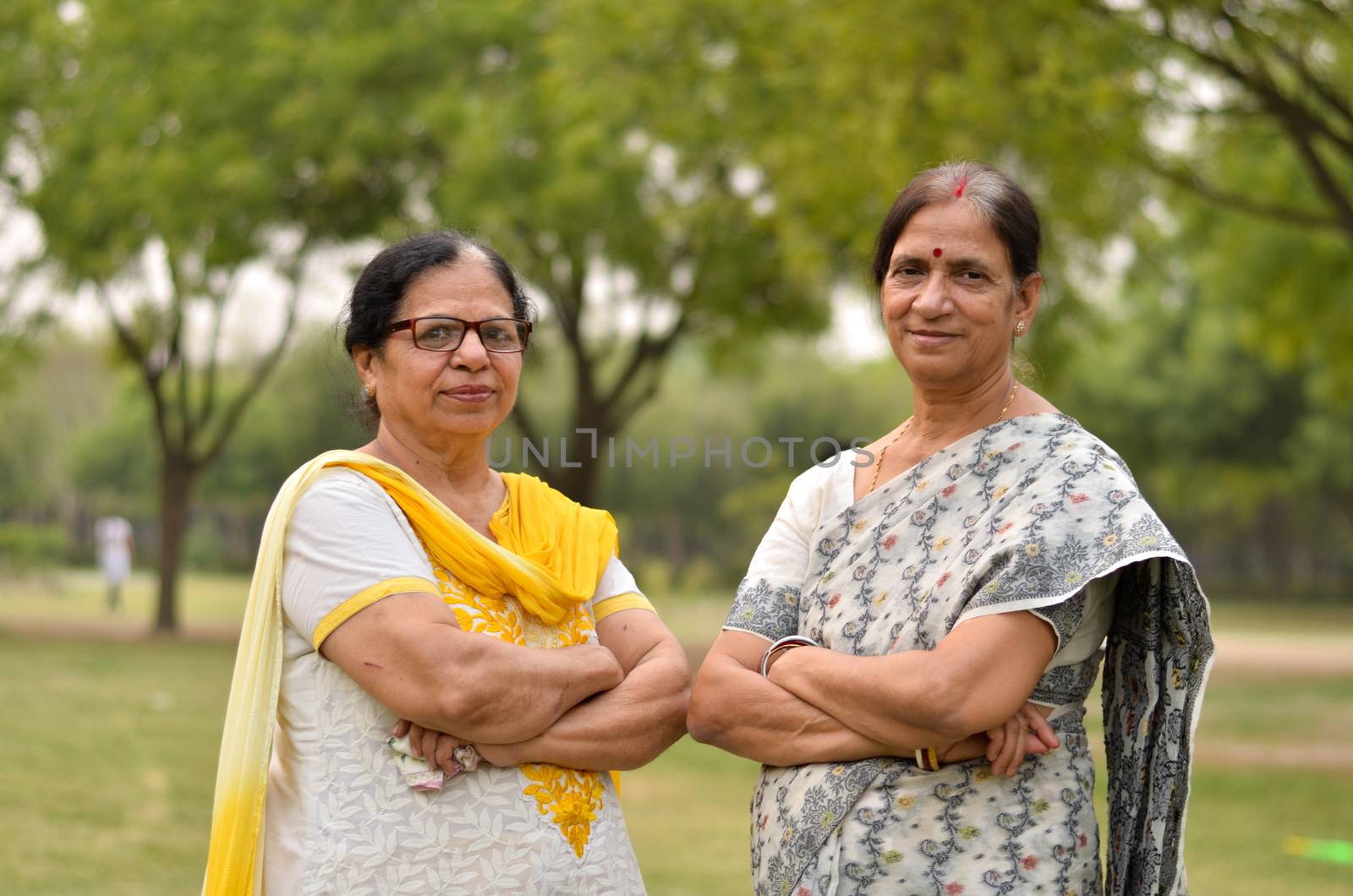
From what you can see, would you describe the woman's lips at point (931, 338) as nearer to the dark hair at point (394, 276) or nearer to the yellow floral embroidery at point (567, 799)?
the dark hair at point (394, 276)

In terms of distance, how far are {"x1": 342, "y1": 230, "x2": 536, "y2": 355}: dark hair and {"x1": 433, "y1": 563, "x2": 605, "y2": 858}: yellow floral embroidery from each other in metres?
0.47

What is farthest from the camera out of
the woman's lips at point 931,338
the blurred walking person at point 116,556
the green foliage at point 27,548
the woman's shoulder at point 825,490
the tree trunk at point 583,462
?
the green foliage at point 27,548

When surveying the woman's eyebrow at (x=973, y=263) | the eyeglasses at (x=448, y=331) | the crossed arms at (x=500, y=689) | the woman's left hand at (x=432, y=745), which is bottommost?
the woman's left hand at (x=432, y=745)

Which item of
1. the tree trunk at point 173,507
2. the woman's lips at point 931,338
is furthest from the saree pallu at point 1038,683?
the tree trunk at point 173,507

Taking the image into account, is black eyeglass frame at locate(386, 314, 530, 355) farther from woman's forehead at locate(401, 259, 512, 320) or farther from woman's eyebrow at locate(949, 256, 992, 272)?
woman's eyebrow at locate(949, 256, 992, 272)

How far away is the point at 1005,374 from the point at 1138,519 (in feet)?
Answer: 1.34

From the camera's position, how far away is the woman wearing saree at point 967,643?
2.46 m

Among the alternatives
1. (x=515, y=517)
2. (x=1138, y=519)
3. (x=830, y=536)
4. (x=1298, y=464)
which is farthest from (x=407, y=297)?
(x=1298, y=464)

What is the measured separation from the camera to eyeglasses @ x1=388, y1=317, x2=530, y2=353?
8.69ft

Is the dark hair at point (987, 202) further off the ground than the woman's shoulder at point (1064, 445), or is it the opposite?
the dark hair at point (987, 202)

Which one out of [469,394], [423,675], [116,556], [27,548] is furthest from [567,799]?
[27,548]

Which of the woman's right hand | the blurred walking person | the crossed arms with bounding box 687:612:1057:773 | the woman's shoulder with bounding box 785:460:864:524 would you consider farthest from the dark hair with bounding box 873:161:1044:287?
the blurred walking person

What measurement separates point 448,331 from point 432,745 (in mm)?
757

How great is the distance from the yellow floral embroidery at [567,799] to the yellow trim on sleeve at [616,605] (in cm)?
34
